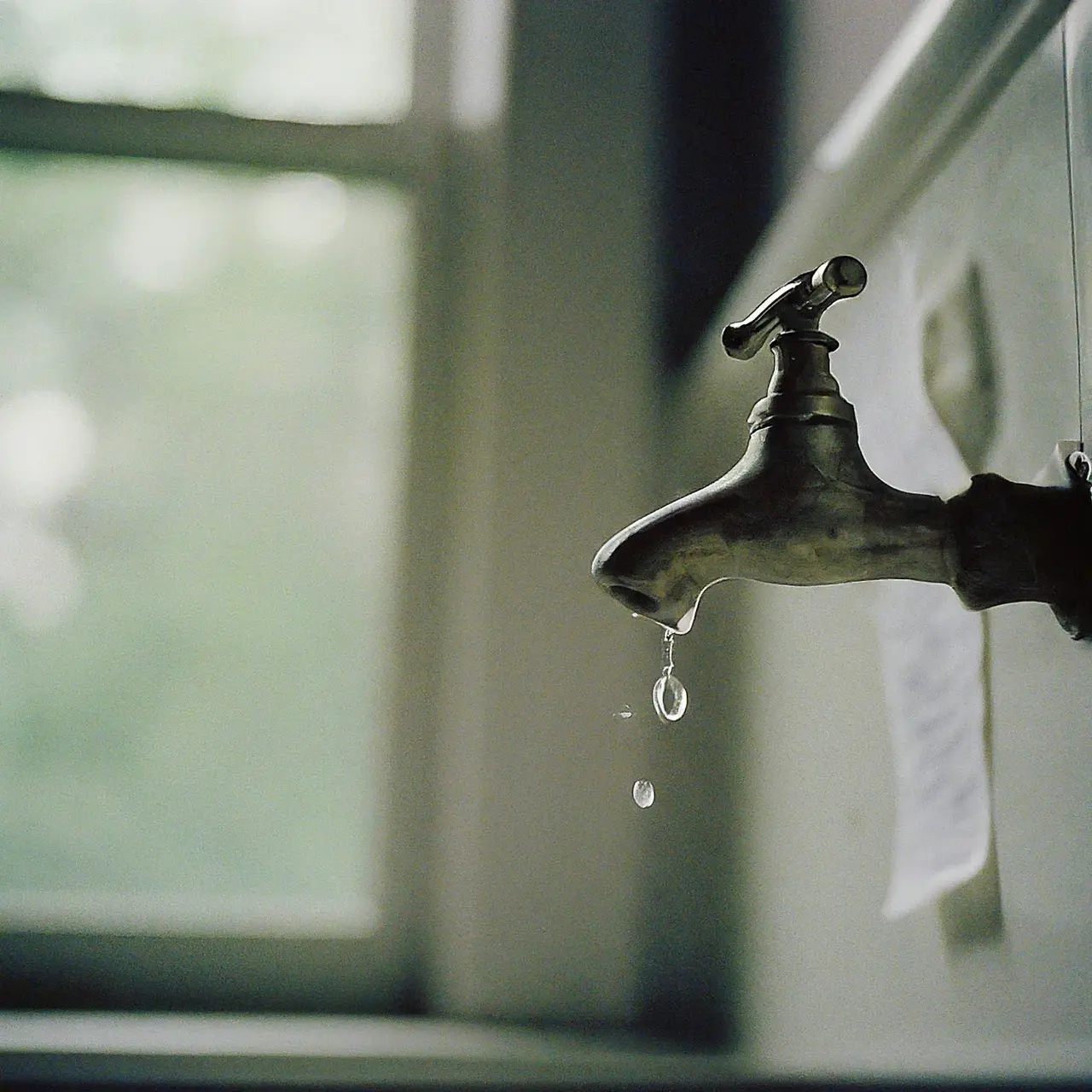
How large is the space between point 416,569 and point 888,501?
0.83 metres

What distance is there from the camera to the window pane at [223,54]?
4.03 ft

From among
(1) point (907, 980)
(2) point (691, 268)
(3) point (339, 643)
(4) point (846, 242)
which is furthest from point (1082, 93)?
(3) point (339, 643)

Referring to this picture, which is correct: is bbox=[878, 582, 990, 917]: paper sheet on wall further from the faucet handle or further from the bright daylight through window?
the bright daylight through window

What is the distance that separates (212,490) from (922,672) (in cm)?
80

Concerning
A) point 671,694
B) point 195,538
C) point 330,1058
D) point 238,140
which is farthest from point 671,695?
Answer: point 238,140

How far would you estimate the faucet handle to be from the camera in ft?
1.20

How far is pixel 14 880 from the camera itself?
1116 millimetres

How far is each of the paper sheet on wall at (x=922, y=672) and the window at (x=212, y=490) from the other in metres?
0.62

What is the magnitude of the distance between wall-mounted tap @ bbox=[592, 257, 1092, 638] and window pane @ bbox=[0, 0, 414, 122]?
97 centimetres

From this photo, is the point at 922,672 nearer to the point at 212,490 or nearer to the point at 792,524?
the point at 792,524

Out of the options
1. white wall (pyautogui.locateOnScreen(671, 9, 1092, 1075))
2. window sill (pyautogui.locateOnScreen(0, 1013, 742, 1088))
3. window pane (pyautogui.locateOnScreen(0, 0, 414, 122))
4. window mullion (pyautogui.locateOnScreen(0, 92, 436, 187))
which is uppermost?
window pane (pyautogui.locateOnScreen(0, 0, 414, 122))

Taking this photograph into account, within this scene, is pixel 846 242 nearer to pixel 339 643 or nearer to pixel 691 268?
pixel 691 268

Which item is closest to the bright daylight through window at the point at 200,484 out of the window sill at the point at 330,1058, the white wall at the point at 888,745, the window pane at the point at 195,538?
the window pane at the point at 195,538

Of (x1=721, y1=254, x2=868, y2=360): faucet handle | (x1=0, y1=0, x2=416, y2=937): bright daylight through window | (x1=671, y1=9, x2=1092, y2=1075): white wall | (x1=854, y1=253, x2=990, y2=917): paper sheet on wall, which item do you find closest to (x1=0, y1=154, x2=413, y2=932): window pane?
(x1=0, y1=0, x2=416, y2=937): bright daylight through window
